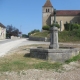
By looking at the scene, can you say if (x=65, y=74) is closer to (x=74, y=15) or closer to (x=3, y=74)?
(x=3, y=74)

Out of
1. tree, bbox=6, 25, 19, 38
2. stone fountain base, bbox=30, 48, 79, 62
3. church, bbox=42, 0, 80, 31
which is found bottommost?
stone fountain base, bbox=30, 48, 79, 62

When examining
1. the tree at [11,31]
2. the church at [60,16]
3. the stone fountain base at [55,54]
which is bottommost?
the stone fountain base at [55,54]

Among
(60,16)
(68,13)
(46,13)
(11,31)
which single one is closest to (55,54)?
(60,16)

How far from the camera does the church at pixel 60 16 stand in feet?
241

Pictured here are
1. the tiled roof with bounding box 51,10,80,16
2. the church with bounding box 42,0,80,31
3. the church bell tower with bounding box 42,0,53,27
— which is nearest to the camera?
the church with bounding box 42,0,80,31

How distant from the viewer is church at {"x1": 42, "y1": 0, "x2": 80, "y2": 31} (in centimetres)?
7338

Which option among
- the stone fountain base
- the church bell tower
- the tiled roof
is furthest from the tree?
the stone fountain base

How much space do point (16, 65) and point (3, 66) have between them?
2.10ft

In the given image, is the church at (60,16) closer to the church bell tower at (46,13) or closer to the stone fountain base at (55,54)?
the church bell tower at (46,13)

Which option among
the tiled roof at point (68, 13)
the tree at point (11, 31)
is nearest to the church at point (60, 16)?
the tiled roof at point (68, 13)

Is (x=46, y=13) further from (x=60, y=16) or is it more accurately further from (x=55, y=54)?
(x=55, y=54)

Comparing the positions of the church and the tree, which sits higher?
the church

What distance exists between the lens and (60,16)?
7500 cm

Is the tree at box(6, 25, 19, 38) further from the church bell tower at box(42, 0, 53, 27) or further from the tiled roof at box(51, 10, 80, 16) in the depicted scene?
the tiled roof at box(51, 10, 80, 16)
